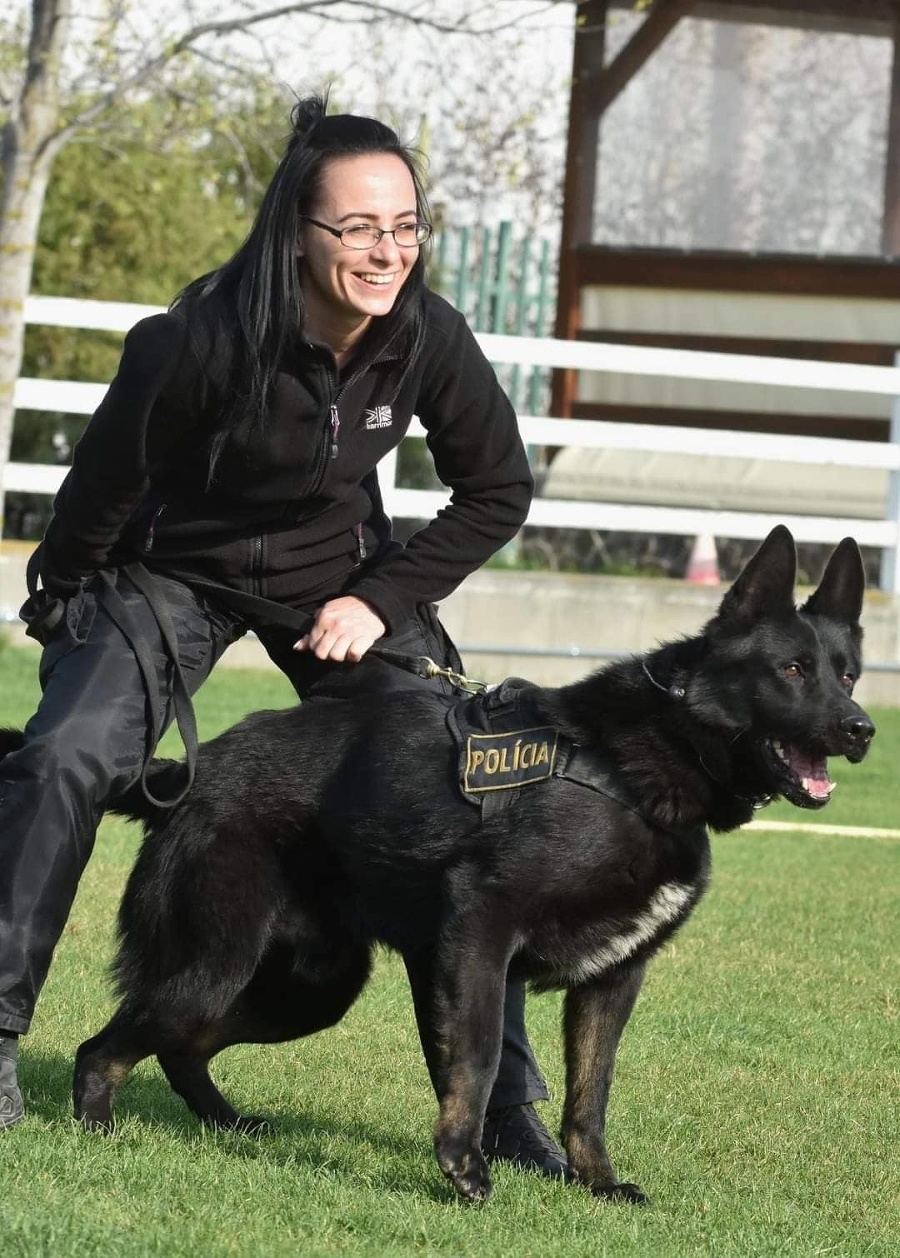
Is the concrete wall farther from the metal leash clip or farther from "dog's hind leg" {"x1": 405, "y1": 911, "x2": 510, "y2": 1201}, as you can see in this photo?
"dog's hind leg" {"x1": 405, "y1": 911, "x2": 510, "y2": 1201}

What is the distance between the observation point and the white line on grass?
323 inches

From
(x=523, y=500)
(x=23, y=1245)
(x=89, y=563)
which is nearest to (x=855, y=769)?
(x=523, y=500)

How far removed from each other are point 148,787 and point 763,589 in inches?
56.2

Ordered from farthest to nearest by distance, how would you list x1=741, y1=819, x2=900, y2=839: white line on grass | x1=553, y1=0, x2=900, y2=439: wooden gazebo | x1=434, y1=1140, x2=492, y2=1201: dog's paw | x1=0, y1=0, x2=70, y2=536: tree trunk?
x1=553, y1=0, x2=900, y2=439: wooden gazebo
x1=0, y1=0, x2=70, y2=536: tree trunk
x1=741, y1=819, x2=900, y2=839: white line on grass
x1=434, y1=1140, x2=492, y2=1201: dog's paw

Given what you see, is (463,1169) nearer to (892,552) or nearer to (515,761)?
(515,761)

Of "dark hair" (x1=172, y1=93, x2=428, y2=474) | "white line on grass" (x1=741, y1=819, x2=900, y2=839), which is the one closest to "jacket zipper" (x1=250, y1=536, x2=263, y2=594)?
"dark hair" (x1=172, y1=93, x2=428, y2=474)

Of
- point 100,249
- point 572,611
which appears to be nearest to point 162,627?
point 572,611

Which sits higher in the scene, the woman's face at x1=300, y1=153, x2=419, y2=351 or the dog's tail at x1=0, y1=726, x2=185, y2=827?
the woman's face at x1=300, y1=153, x2=419, y2=351

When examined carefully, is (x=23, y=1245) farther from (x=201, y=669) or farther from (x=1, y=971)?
(x=201, y=669)

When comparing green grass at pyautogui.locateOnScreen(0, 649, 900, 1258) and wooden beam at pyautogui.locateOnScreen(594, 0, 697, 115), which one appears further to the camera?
wooden beam at pyautogui.locateOnScreen(594, 0, 697, 115)

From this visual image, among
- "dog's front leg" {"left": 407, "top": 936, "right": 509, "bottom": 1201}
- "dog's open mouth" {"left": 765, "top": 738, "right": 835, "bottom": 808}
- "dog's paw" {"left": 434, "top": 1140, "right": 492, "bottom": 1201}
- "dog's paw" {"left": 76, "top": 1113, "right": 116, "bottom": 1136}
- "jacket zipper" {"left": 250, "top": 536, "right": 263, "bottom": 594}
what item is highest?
"jacket zipper" {"left": 250, "top": 536, "right": 263, "bottom": 594}

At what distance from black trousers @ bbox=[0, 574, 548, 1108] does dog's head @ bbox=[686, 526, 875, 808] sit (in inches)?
29.0

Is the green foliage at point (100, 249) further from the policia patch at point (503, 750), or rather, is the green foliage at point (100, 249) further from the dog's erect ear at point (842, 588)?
the dog's erect ear at point (842, 588)

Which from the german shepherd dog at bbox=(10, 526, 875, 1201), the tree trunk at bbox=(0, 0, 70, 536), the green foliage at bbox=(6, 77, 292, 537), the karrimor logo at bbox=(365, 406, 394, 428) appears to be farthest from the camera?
the green foliage at bbox=(6, 77, 292, 537)
